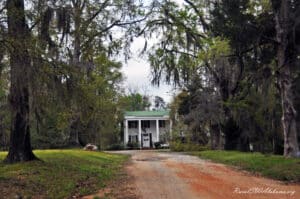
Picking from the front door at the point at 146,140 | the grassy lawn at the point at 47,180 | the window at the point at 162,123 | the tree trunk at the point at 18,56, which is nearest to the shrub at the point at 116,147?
the front door at the point at 146,140

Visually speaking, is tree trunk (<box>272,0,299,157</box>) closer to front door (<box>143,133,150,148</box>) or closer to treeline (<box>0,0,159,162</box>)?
treeline (<box>0,0,159,162</box>)

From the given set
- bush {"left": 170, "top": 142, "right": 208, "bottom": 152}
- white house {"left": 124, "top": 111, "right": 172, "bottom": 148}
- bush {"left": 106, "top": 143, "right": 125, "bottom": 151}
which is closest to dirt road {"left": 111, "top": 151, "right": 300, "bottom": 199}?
bush {"left": 170, "top": 142, "right": 208, "bottom": 152}

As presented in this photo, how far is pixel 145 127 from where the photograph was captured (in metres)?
68.4

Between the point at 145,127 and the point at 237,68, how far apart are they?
3891 centimetres

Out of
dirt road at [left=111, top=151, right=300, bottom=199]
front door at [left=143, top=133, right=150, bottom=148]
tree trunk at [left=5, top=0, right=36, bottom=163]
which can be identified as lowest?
dirt road at [left=111, top=151, right=300, bottom=199]

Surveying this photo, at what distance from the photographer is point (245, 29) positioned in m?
19.7

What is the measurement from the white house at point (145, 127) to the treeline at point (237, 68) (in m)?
17.1

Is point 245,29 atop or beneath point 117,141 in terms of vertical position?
atop

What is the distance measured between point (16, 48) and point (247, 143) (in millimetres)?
28124

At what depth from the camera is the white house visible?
6644 cm

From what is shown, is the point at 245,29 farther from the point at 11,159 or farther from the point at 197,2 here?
the point at 197,2

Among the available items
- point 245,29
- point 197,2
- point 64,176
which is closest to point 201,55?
point 197,2

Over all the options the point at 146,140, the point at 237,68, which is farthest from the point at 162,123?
the point at 237,68

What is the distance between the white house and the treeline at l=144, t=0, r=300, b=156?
56.1ft
